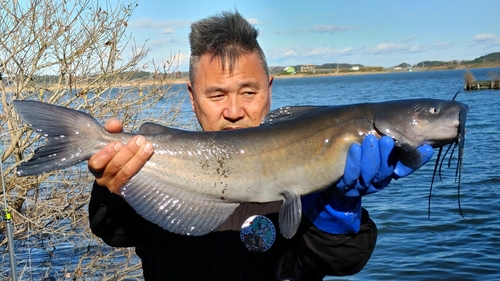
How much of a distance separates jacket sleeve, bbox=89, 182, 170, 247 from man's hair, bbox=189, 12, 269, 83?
1156 millimetres

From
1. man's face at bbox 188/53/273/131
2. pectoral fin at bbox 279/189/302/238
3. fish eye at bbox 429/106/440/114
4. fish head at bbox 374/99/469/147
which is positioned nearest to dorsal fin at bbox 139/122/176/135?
man's face at bbox 188/53/273/131

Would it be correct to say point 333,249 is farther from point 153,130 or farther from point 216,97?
point 216,97

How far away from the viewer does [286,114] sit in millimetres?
3057

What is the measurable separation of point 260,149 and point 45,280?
257 inches

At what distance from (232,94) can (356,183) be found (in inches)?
45.5

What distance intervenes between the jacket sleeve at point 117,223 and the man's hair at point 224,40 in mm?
1156

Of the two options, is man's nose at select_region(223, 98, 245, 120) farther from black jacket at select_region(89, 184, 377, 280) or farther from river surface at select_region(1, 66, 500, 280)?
river surface at select_region(1, 66, 500, 280)

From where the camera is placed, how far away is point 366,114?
292 centimetres

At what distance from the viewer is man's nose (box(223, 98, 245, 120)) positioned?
3508mm

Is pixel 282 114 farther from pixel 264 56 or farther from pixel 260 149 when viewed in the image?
pixel 264 56

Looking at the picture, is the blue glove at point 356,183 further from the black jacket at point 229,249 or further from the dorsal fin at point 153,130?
the dorsal fin at point 153,130

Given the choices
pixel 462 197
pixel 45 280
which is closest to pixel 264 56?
pixel 45 280

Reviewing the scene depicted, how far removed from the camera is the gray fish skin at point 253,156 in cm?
279

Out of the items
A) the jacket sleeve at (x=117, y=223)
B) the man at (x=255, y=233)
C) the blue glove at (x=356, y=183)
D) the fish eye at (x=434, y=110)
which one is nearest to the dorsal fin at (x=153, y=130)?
the man at (x=255, y=233)
